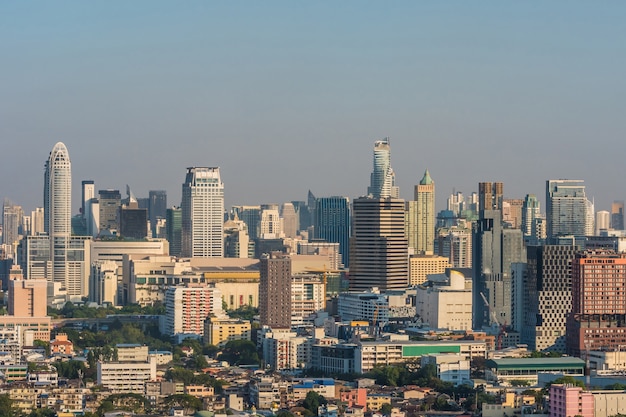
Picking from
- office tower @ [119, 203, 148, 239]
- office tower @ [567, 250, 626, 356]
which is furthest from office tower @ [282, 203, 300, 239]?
office tower @ [567, 250, 626, 356]

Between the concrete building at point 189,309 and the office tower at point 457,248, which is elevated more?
the office tower at point 457,248

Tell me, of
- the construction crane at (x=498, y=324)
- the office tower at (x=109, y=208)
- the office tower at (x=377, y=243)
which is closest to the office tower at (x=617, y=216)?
the office tower at (x=109, y=208)

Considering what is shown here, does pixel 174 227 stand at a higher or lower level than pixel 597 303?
higher

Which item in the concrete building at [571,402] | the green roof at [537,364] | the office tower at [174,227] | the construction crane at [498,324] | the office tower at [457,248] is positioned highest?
the office tower at [174,227]

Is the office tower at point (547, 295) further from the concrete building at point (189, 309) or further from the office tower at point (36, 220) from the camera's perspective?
the office tower at point (36, 220)

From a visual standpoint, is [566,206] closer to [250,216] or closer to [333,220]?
[333,220]

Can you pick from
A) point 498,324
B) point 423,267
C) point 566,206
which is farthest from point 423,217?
point 498,324

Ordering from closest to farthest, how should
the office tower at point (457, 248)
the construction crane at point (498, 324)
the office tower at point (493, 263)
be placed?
the construction crane at point (498, 324) < the office tower at point (493, 263) < the office tower at point (457, 248)
